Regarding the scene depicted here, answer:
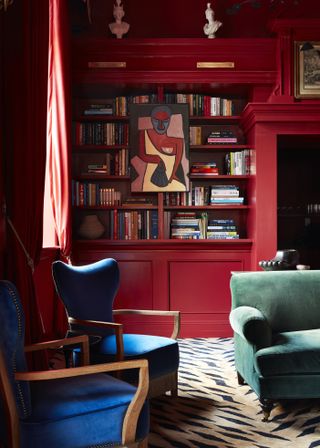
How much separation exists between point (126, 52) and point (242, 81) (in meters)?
1.16

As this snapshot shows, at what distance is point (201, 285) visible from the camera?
5.26 meters

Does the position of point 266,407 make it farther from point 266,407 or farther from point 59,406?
point 59,406

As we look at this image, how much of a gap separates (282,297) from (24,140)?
1.91m

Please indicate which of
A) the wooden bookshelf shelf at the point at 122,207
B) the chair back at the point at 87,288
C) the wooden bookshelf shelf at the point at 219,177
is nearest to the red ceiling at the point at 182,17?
the wooden bookshelf shelf at the point at 219,177

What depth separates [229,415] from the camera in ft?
10.1

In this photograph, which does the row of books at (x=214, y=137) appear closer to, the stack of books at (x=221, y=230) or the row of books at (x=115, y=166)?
the row of books at (x=115, y=166)

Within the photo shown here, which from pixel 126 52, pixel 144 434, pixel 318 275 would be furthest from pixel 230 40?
pixel 144 434

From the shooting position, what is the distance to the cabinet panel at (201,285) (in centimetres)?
525

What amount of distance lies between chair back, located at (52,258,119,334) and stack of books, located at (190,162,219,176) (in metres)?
1.94

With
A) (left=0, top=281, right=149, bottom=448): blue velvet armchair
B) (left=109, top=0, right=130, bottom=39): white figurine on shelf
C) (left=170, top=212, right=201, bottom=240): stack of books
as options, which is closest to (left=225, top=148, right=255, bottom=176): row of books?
(left=170, top=212, right=201, bottom=240): stack of books

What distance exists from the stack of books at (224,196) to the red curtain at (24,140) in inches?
90.0

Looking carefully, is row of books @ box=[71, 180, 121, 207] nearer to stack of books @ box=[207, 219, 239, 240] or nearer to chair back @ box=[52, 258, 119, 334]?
stack of books @ box=[207, 219, 239, 240]

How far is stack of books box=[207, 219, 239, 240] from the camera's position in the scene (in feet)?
17.4

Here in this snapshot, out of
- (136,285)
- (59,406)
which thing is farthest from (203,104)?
(59,406)
